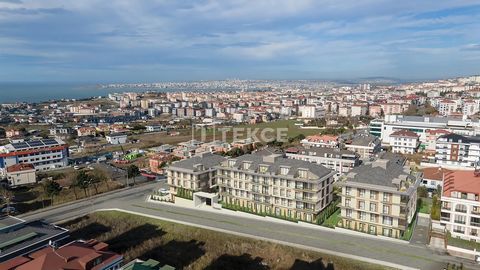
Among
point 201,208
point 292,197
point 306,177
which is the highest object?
point 306,177

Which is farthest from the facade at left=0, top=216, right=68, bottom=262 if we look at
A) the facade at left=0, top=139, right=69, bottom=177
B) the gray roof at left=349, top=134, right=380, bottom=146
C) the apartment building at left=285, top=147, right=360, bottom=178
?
the gray roof at left=349, top=134, right=380, bottom=146

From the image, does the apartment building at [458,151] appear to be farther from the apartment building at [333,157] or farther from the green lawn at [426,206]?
the green lawn at [426,206]

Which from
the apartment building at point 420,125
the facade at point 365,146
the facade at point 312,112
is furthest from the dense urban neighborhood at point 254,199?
the facade at point 312,112

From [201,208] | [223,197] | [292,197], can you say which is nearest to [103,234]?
[201,208]

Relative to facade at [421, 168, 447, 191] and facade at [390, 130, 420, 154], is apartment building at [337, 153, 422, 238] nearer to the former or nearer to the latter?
facade at [421, 168, 447, 191]

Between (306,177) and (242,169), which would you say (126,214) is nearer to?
(242,169)

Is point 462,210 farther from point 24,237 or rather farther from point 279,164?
point 24,237

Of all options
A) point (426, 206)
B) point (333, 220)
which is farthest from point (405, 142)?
point (333, 220)
